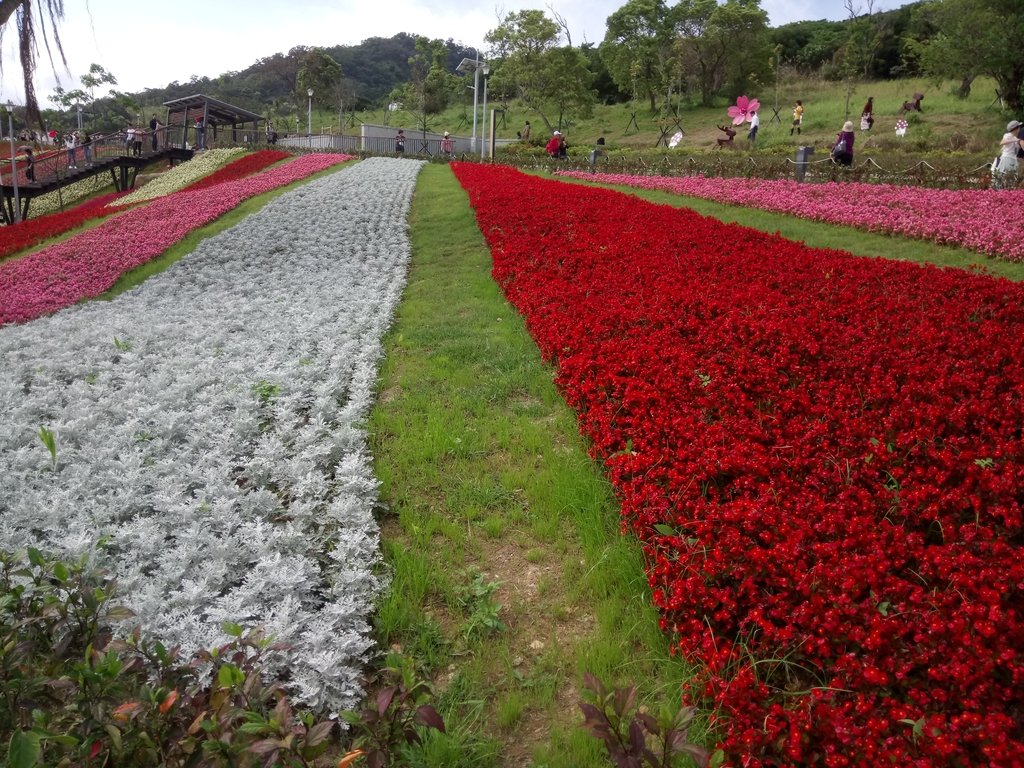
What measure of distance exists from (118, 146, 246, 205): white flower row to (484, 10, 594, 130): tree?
60.6 ft

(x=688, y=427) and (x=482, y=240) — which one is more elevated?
(x=482, y=240)

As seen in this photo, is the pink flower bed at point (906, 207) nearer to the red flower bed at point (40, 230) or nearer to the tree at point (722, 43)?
the red flower bed at point (40, 230)

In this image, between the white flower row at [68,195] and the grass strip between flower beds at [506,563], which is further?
the white flower row at [68,195]

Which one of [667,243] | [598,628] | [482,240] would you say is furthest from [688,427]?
[482,240]

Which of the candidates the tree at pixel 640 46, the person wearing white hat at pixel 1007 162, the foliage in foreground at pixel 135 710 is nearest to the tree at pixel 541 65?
the tree at pixel 640 46

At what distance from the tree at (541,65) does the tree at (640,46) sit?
10.1ft

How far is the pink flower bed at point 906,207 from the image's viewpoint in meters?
8.30

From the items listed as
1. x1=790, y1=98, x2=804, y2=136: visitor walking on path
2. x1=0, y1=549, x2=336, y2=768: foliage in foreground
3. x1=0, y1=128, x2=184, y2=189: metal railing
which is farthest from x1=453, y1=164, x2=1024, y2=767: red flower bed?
x1=0, y1=128, x2=184, y2=189: metal railing

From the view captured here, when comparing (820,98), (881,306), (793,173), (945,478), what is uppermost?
(820,98)

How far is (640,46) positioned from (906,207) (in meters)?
36.6

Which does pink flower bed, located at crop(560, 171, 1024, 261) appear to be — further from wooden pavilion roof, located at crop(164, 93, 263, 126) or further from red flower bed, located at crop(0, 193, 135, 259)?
wooden pavilion roof, located at crop(164, 93, 263, 126)

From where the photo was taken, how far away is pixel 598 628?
2773 mm

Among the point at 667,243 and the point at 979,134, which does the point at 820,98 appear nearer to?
the point at 979,134

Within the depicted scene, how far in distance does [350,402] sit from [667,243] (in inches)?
186
